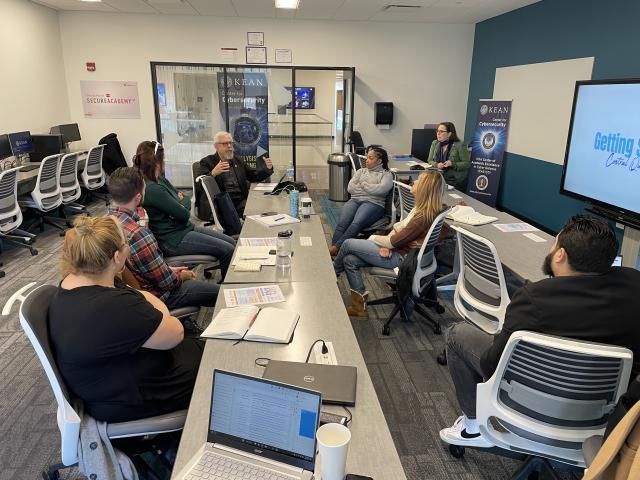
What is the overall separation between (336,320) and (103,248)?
0.99 metres

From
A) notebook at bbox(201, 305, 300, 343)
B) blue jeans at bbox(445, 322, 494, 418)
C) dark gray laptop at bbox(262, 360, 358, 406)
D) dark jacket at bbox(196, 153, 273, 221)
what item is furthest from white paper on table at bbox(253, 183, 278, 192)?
dark gray laptop at bbox(262, 360, 358, 406)

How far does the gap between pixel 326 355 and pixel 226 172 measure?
3.15 meters

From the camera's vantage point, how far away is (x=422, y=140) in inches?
290

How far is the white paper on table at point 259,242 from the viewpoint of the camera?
2.90 meters

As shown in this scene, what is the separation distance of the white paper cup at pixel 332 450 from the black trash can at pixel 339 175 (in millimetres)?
6316

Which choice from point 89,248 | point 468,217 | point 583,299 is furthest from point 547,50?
point 89,248

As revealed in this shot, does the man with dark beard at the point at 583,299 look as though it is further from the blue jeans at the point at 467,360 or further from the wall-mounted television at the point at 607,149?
the wall-mounted television at the point at 607,149

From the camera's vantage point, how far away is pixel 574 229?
1.69 meters

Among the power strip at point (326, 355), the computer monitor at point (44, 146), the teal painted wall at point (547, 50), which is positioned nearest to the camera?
the power strip at point (326, 355)

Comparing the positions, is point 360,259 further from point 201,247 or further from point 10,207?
point 10,207

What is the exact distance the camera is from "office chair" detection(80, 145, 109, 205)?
6387 millimetres

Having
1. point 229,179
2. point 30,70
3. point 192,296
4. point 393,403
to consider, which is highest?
point 30,70

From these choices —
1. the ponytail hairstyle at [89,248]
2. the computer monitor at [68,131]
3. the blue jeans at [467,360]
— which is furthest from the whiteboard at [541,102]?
the computer monitor at [68,131]

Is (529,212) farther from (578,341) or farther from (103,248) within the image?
(103,248)
